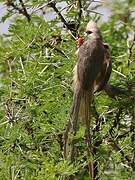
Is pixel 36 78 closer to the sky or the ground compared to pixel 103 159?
closer to the sky

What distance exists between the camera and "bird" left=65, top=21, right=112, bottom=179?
1274 millimetres

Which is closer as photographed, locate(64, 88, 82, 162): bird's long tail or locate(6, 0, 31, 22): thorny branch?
locate(64, 88, 82, 162): bird's long tail

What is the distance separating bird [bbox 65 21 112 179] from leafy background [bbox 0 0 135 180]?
0.08 ft

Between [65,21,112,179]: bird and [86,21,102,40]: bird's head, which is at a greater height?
[86,21,102,40]: bird's head

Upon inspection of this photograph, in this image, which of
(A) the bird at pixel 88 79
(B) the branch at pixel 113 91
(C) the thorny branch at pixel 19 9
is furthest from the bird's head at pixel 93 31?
(C) the thorny branch at pixel 19 9

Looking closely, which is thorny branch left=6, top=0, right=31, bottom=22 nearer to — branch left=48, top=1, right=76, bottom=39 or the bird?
branch left=48, top=1, right=76, bottom=39

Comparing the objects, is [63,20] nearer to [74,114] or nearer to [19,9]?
[19,9]

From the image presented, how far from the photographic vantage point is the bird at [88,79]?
1.27 metres

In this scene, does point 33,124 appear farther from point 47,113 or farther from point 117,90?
point 117,90

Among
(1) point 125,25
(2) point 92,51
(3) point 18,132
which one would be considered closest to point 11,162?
(3) point 18,132

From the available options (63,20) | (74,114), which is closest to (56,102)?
(74,114)

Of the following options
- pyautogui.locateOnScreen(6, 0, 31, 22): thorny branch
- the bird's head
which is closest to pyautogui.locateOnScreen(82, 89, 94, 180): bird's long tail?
the bird's head

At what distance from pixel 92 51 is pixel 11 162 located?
286 millimetres

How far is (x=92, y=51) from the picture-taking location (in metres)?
1.28
